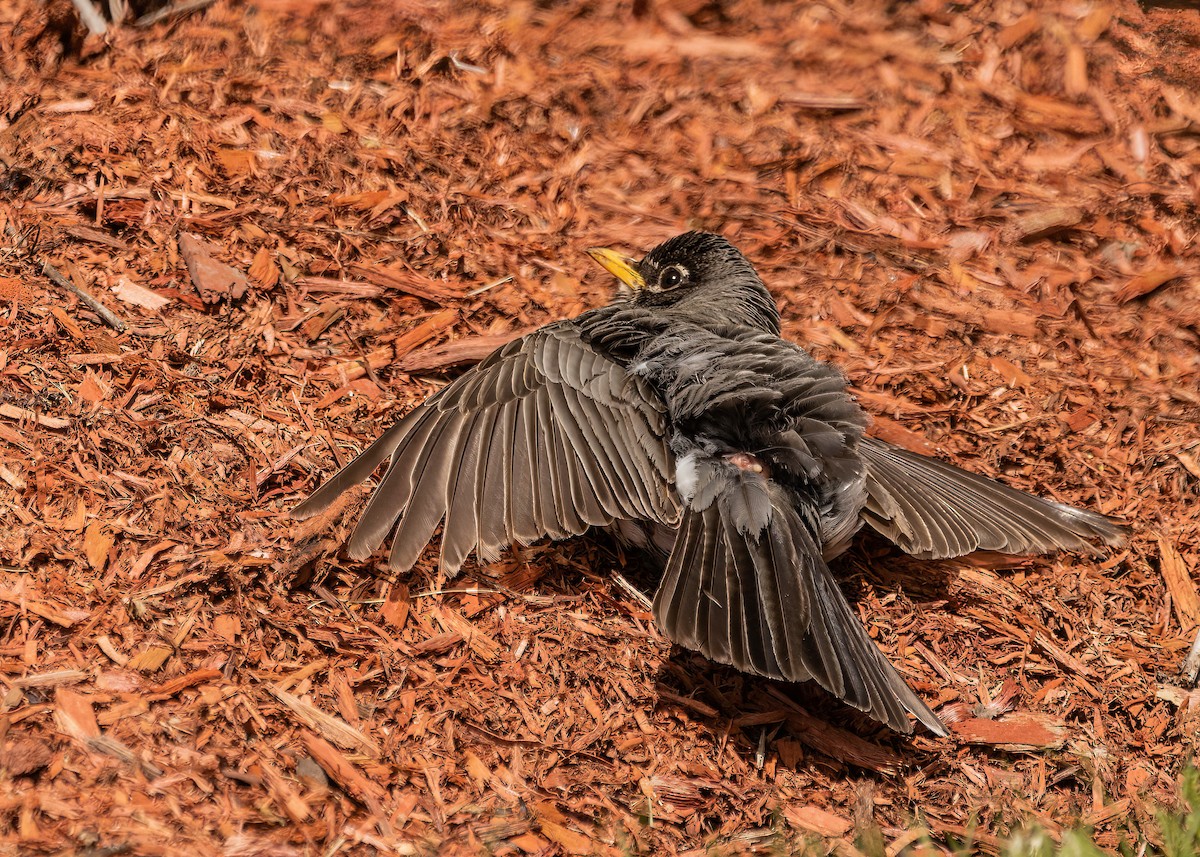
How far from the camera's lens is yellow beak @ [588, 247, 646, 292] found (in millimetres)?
5672

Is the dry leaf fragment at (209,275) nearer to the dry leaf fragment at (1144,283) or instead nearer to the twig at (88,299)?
the twig at (88,299)

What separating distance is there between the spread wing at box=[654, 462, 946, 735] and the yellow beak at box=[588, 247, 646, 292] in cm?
157

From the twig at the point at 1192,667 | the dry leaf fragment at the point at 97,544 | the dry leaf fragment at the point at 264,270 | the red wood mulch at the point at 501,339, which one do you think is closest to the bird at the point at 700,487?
the red wood mulch at the point at 501,339

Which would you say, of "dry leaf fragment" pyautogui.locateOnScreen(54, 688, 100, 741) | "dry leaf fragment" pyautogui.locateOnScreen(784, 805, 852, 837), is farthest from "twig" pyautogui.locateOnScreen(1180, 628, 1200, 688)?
"dry leaf fragment" pyautogui.locateOnScreen(54, 688, 100, 741)

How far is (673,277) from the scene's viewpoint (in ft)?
18.5

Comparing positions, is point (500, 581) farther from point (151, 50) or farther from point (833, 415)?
point (151, 50)

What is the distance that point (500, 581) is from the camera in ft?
15.3

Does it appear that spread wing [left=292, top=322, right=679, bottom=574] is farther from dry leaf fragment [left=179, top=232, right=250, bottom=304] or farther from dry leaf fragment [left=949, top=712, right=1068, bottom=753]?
dry leaf fragment [left=949, top=712, right=1068, bottom=753]

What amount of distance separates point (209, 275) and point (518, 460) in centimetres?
178

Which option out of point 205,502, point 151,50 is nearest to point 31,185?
point 151,50

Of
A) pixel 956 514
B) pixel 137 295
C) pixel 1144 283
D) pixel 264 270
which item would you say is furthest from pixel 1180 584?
pixel 137 295

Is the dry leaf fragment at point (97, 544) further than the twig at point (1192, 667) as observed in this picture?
No

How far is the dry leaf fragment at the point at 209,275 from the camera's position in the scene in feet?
16.8

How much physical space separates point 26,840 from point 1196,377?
5.59m
